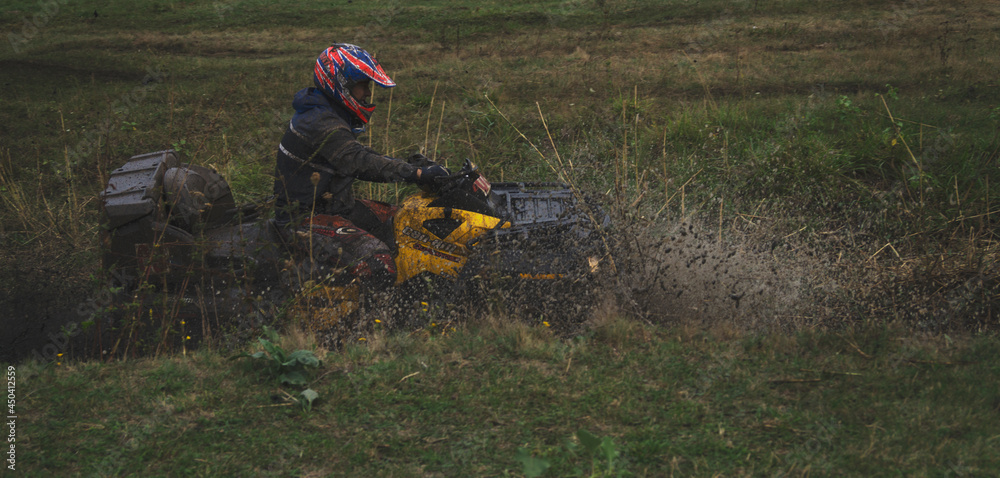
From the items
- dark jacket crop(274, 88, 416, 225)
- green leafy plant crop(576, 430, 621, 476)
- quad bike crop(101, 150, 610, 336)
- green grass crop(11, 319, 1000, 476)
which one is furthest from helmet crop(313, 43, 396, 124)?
green leafy plant crop(576, 430, 621, 476)

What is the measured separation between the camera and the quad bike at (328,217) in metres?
4.84

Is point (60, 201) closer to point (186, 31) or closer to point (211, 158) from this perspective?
point (211, 158)

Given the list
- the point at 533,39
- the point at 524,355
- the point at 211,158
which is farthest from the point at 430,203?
the point at 533,39

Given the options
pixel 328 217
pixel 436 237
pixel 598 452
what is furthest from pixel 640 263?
pixel 328 217

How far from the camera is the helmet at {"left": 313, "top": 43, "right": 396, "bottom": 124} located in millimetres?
5094

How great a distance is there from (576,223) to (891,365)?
7.11ft

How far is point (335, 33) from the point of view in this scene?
16297 millimetres

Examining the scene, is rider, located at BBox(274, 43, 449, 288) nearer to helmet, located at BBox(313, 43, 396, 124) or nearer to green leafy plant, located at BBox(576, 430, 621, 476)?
helmet, located at BBox(313, 43, 396, 124)

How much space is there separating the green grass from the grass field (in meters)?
0.02

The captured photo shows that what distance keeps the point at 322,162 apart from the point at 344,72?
2.29ft

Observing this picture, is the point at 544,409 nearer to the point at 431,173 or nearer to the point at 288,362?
the point at 288,362

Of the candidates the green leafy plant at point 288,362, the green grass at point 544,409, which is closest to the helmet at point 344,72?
the green grass at point 544,409

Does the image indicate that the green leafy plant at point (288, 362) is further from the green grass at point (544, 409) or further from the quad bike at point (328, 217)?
the quad bike at point (328, 217)

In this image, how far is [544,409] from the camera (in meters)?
3.65
